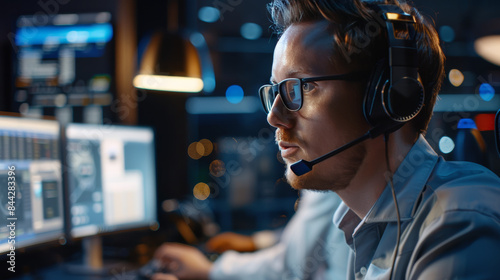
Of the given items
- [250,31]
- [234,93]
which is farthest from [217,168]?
[250,31]

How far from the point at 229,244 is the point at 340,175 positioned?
1.25 meters

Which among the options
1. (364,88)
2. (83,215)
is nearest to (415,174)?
(364,88)

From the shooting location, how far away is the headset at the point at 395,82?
2.46 ft

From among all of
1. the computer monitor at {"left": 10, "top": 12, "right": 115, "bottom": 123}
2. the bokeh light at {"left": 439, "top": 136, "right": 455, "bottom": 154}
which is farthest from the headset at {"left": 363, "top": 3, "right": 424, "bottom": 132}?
the computer monitor at {"left": 10, "top": 12, "right": 115, "bottom": 123}

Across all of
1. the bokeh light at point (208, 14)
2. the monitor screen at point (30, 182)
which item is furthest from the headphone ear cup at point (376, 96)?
the bokeh light at point (208, 14)

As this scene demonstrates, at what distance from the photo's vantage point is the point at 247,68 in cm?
587

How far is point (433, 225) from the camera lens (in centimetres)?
68

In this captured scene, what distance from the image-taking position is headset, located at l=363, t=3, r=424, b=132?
0.75m

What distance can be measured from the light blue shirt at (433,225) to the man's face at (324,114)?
0.10 metres

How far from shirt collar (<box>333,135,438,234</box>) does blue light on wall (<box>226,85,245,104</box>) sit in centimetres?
549

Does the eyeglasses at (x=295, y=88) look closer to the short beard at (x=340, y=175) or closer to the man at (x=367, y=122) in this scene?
the man at (x=367, y=122)

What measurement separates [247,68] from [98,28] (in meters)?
3.97

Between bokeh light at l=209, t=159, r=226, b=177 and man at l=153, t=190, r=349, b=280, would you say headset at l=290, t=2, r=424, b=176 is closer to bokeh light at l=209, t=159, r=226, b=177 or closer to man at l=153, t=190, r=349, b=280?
man at l=153, t=190, r=349, b=280

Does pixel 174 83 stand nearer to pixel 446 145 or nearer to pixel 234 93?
pixel 446 145
